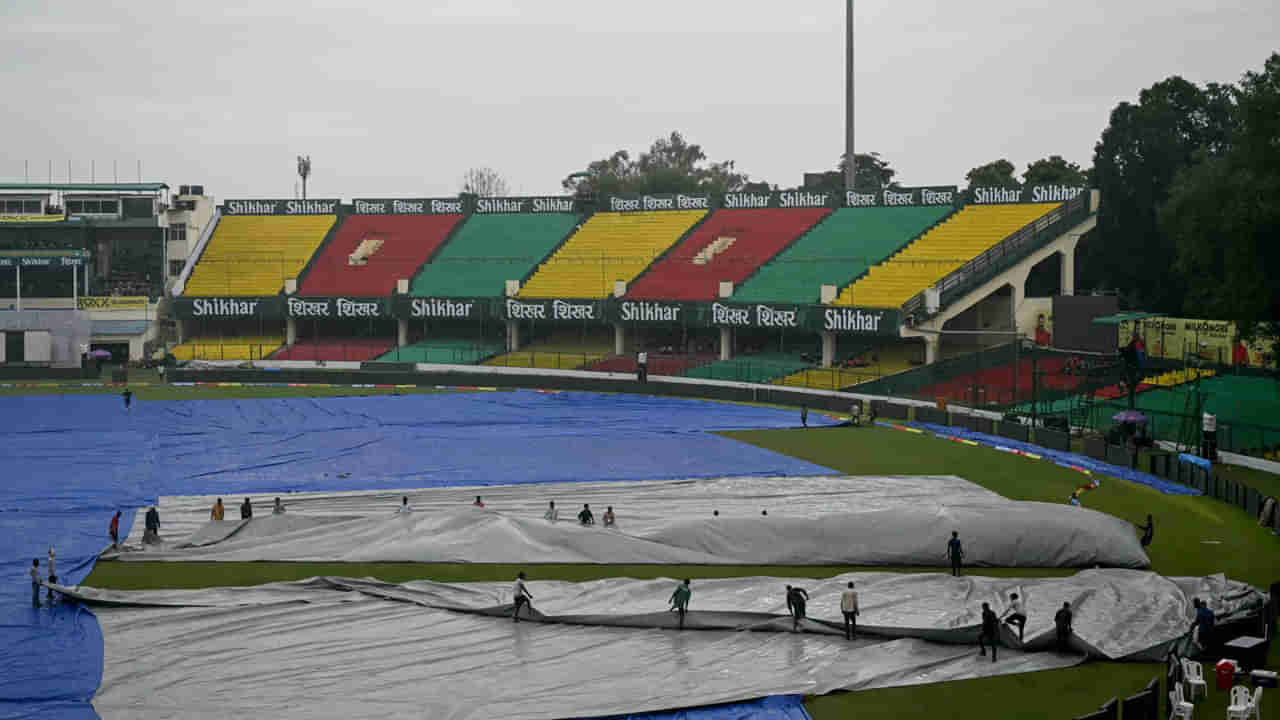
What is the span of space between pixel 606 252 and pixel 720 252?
8.36m

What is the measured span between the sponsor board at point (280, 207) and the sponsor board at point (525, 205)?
459 inches

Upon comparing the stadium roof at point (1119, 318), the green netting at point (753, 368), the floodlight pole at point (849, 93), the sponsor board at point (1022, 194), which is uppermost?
the floodlight pole at point (849, 93)

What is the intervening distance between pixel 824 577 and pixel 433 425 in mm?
31073

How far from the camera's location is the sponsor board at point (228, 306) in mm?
87812

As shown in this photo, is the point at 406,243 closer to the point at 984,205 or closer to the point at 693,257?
the point at 693,257

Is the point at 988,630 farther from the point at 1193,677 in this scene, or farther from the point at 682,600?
the point at 682,600

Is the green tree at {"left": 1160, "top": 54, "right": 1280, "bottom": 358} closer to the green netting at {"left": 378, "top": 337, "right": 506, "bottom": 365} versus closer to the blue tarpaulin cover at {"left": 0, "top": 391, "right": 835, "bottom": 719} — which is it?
the blue tarpaulin cover at {"left": 0, "top": 391, "right": 835, "bottom": 719}

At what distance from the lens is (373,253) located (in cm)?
9425

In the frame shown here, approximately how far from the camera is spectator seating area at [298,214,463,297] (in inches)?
3516

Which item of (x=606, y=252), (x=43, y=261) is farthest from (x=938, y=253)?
(x=43, y=261)

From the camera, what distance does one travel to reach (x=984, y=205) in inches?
3221

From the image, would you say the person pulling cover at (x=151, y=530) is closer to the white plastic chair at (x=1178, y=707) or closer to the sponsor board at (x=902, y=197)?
the white plastic chair at (x=1178, y=707)

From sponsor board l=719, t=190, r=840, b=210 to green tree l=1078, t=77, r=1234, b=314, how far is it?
56.2ft

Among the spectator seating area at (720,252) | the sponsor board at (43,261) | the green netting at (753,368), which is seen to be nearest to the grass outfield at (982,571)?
the green netting at (753,368)
